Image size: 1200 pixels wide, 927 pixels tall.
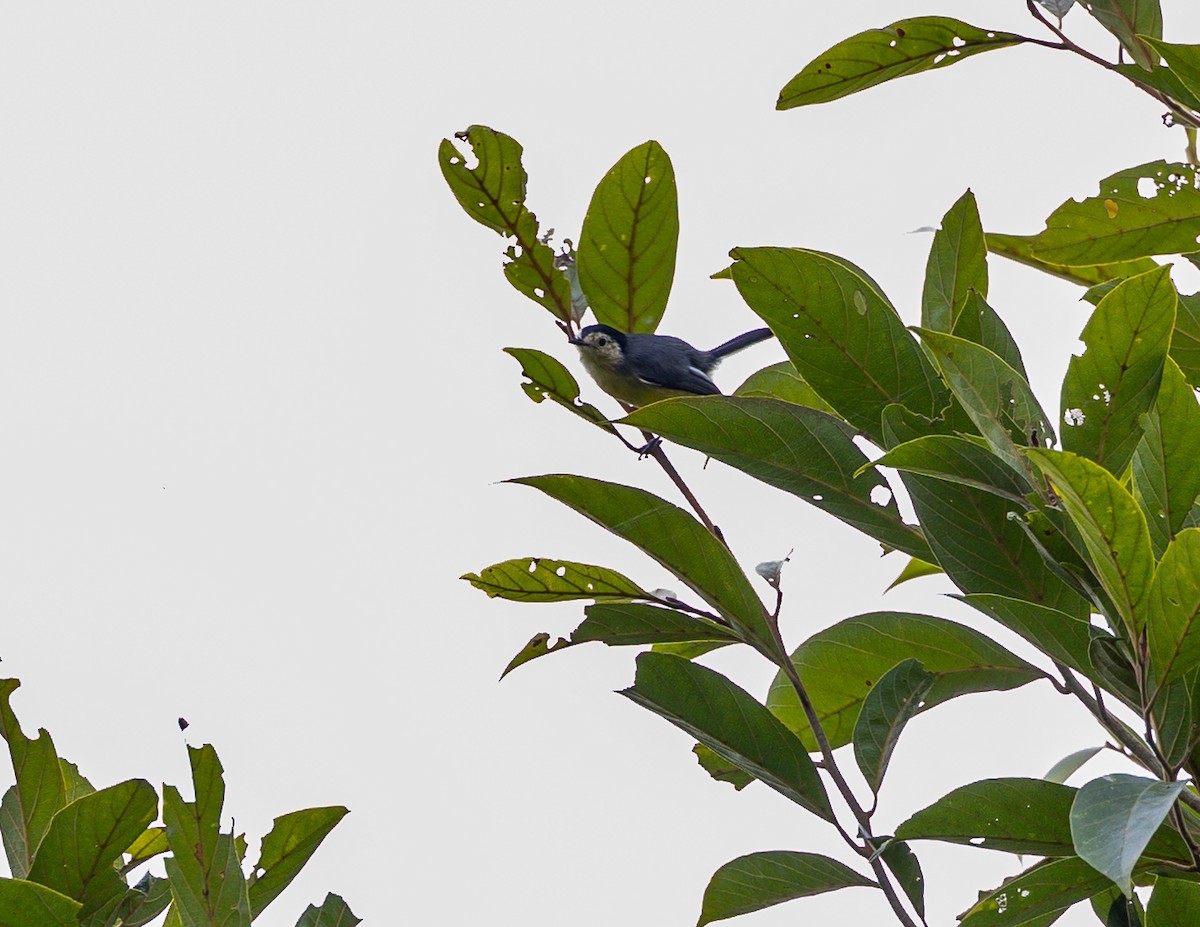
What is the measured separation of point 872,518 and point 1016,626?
313 millimetres

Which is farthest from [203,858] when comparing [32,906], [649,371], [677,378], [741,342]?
[741,342]

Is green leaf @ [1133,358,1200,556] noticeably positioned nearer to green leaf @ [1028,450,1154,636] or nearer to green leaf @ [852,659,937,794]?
green leaf @ [1028,450,1154,636]

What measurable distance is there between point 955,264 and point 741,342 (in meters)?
3.57

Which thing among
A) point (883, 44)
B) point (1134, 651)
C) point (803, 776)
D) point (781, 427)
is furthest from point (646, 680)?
point (883, 44)

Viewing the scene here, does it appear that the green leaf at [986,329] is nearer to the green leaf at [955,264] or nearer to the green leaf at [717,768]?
the green leaf at [955,264]

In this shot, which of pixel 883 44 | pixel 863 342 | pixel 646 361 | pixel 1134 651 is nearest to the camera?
pixel 1134 651

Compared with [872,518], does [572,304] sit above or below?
above

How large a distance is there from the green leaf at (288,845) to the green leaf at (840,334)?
0.83 meters

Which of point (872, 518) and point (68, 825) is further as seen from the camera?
point (872, 518)

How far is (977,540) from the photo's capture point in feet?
5.17

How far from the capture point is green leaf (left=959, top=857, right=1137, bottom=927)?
4.91ft

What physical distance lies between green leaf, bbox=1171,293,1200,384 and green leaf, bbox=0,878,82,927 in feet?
5.51

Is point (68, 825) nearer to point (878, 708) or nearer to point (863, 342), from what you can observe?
point (878, 708)

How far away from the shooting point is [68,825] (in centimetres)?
157
